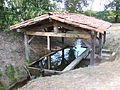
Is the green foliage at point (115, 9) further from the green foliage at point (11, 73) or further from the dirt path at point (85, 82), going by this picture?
the dirt path at point (85, 82)

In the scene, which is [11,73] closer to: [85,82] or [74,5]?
[85,82]

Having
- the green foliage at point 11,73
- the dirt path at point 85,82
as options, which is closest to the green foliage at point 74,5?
the green foliage at point 11,73

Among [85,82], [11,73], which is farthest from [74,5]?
[85,82]

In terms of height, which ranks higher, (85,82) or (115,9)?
(115,9)

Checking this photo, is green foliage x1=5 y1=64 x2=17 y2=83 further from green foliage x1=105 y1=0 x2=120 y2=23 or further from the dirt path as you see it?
green foliage x1=105 y1=0 x2=120 y2=23

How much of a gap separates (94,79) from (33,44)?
681 cm

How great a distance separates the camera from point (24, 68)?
8.12 m

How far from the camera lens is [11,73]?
7383 millimetres

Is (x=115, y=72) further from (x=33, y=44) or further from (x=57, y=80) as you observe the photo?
(x=33, y=44)

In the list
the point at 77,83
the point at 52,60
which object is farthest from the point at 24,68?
the point at 77,83

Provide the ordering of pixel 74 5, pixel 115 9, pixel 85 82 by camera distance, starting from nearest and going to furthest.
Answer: pixel 85 82 → pixel 74 5 → pixel 115 9

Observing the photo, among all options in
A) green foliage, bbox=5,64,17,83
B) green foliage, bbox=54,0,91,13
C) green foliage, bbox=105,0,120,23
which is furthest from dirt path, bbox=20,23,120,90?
green foliage, bbox=105,0,120,23

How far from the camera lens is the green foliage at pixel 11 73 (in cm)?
718

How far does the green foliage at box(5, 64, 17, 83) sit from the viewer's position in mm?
7181
